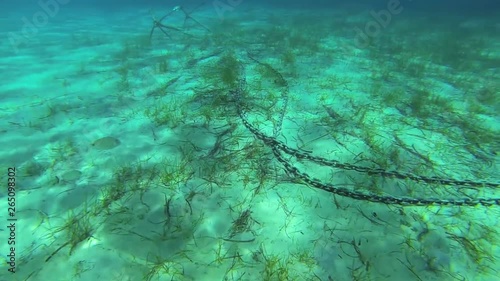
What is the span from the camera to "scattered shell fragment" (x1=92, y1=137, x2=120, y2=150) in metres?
4.25

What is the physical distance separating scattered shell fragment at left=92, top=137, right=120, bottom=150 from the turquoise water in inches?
1.3

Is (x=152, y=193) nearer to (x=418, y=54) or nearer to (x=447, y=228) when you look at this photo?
(x=447, y=228)

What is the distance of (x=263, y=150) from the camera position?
409cm

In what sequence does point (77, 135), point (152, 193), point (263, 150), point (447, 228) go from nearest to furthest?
point (447, 228), point (152, 193), point (263, 150), point (77, 135)

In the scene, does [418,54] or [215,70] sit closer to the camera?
[215,70]

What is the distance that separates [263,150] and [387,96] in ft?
11.6

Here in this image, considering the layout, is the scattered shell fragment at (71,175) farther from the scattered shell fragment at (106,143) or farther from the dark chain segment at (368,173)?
the dark chain segment at (368,173)

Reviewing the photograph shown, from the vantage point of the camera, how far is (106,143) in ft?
14.2

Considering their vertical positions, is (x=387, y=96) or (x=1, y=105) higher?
(x=387, y=96)

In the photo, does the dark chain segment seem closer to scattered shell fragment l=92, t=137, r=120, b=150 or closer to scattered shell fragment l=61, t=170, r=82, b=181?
scattered shell fragment l=92, t=137, r=120, b=150

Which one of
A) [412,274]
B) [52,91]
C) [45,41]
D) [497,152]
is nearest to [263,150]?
[412,274]

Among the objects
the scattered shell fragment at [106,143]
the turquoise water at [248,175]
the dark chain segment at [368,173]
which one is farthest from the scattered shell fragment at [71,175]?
the dark chain segment at [368,173]

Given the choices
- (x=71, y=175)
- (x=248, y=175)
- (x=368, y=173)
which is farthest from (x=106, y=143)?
(x=368, y=173)

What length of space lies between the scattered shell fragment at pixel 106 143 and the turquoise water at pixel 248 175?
3 centimetres
